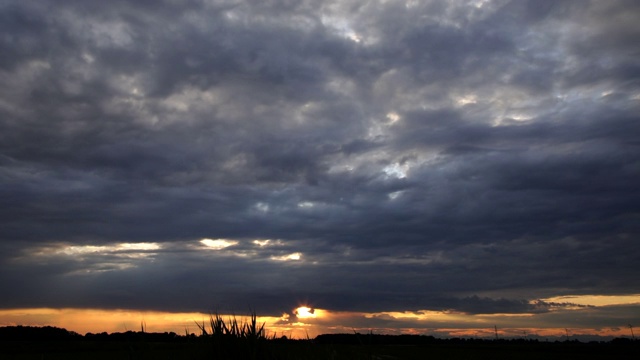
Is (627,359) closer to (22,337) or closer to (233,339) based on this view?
(233,339)

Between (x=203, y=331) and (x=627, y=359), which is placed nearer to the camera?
(x=203, y=331)

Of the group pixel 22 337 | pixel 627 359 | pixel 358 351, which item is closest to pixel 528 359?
pixel 627 359

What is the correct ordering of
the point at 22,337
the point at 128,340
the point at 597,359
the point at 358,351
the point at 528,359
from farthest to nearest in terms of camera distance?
the point at 22,337 → the point at 597,359 → the point at 528,359 → the point at 358,351 → the point at 128,340

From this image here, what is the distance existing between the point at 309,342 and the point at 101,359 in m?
53.3

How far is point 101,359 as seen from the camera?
5916cm

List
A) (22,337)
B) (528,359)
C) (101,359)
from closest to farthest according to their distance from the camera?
(101,359) < (528,359) < (22,337)

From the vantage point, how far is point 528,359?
7175 centimetres

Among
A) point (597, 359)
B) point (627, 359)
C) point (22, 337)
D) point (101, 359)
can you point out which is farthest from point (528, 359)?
point (22, 337)

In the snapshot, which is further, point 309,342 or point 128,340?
point 309,342

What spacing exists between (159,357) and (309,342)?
10.4ft

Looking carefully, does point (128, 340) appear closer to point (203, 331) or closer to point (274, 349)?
point (203, 331)

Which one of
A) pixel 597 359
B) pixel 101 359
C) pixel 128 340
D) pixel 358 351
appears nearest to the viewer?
pixel 128 340

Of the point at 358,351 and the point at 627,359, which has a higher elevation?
the point at 358,351

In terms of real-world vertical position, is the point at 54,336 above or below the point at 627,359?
above
